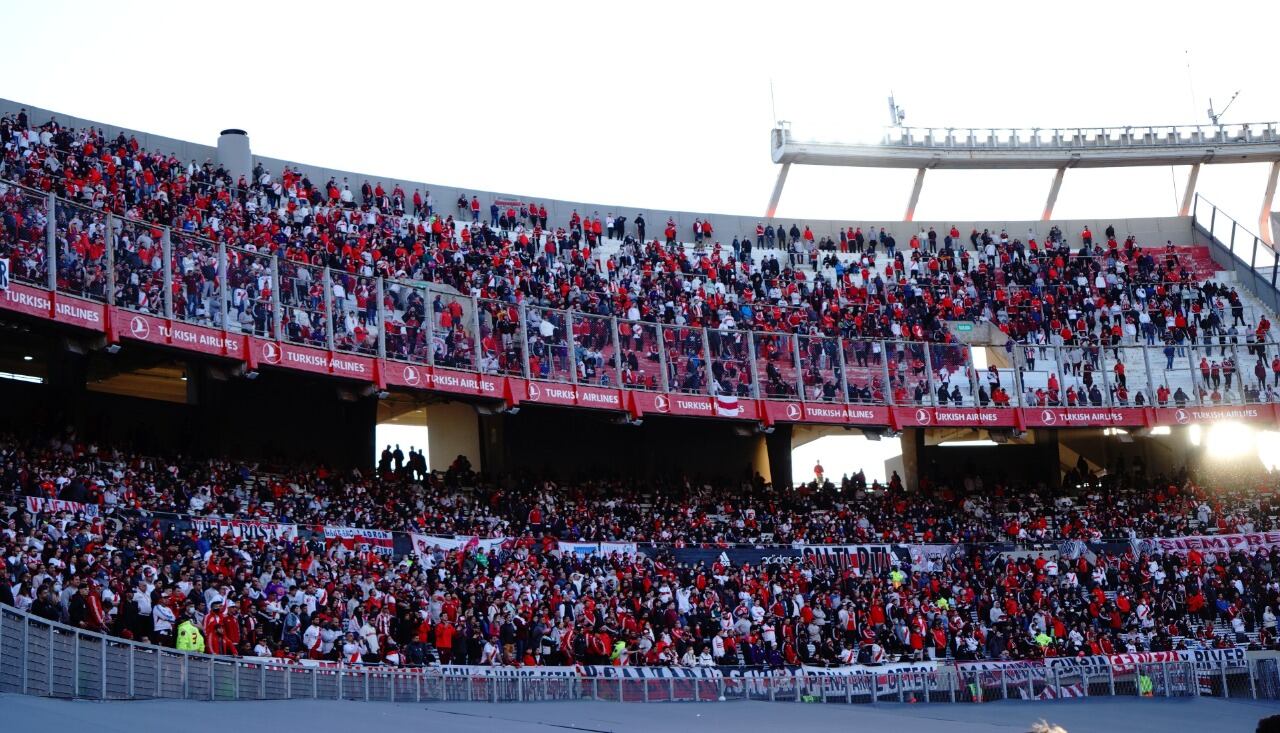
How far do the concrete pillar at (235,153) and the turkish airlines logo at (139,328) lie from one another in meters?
12.8

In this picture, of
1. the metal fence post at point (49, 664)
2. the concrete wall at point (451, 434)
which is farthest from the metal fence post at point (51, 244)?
the concrete wall at point (451, 434)

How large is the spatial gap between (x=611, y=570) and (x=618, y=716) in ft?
38.8

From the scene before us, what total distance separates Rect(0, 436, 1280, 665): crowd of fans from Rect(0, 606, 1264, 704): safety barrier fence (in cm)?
206

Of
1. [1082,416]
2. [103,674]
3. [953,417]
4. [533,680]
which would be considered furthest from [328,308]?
[1082,416]

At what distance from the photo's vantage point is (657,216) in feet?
149

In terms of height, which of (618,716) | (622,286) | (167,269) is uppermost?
(622,286)

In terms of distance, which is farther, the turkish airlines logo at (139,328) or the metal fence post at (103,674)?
the turkish airlines logo at (139,328)

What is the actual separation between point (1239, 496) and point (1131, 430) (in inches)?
141

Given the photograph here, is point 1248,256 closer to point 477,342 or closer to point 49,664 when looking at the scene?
point 477,342

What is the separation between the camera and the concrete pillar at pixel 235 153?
120 ft

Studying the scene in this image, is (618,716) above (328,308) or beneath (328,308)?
beneath

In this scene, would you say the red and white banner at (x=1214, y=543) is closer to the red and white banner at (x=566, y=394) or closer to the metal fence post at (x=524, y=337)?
the red and white banner at (x=566, y=394)

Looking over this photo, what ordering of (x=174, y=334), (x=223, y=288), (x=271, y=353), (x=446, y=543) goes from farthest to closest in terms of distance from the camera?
(x=446, y=543) < (x=271, y=353) < (x=223, y=288) < (x=174, y=334)

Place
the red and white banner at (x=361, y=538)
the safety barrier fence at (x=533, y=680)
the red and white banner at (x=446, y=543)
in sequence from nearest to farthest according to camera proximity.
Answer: the safety barrier fence at (x=533, y=680) < the red and white banner at (x=361, y=538) < the red and white banner at (x=446, y=543)
